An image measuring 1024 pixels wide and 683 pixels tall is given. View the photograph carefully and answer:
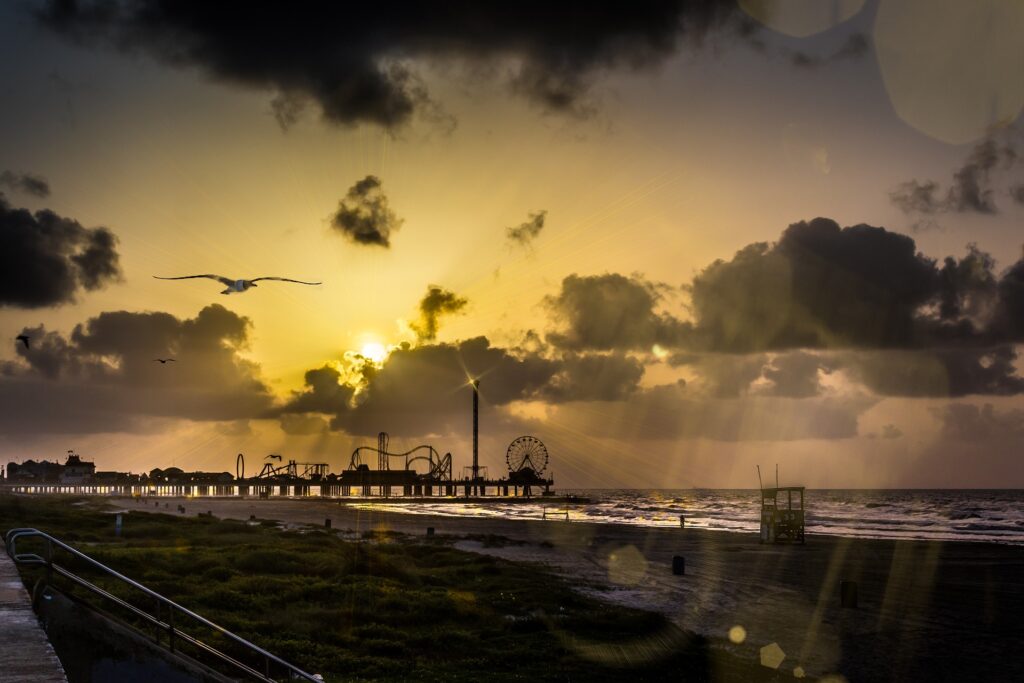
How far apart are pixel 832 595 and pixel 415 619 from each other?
18.3 metres

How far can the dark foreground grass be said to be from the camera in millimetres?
19094

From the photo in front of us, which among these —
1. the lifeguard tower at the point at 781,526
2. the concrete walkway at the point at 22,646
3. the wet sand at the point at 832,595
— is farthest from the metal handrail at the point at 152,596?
the lifeguard tower at the point at 781,526

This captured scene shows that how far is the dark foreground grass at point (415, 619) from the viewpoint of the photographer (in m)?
19.1

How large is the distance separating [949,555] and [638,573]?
24788mm

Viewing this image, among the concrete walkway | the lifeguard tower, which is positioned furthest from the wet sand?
the concrete walkway

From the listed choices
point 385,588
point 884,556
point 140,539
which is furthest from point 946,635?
point 140,539

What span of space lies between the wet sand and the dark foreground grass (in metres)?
2.34

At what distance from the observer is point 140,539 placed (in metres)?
43.5

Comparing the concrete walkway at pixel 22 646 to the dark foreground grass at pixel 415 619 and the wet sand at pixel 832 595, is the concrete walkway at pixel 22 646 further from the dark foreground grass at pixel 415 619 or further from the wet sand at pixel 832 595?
the wet sand at pixel 832 595

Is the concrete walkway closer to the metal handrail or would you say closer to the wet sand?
the metal handrail

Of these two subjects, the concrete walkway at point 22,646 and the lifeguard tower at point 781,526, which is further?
the lifeguard tower at point 781,526

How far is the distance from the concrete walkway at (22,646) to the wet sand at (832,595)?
1561cm

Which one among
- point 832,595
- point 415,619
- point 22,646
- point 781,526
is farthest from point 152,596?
point 781,526

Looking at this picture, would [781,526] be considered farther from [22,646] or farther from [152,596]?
[22,646]
